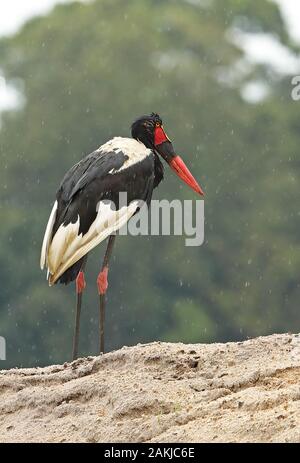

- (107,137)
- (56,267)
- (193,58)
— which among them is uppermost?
(193,58)

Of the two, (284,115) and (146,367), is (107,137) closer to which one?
(284,115)

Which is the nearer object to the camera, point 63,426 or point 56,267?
point 63,426

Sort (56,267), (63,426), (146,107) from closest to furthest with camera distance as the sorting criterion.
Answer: (63,426), (56,267), (146,107)

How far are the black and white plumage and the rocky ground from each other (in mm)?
908

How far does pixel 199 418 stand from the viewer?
25.1ft

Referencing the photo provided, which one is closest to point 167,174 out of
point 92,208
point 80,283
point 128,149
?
point 128,149

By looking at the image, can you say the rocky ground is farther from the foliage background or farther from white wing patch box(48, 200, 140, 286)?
the foliage background

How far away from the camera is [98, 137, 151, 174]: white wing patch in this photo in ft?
34.2

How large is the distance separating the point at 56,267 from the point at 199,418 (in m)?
2.77

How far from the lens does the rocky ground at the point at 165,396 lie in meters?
7.42

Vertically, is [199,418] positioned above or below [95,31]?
below

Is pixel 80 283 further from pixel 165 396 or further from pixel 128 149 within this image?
pixel 165 396

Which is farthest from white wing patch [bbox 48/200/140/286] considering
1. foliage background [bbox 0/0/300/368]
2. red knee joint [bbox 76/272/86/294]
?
foliage background [bbox 0/0/300/368]

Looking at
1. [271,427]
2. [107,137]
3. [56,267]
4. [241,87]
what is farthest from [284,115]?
[271,427]
